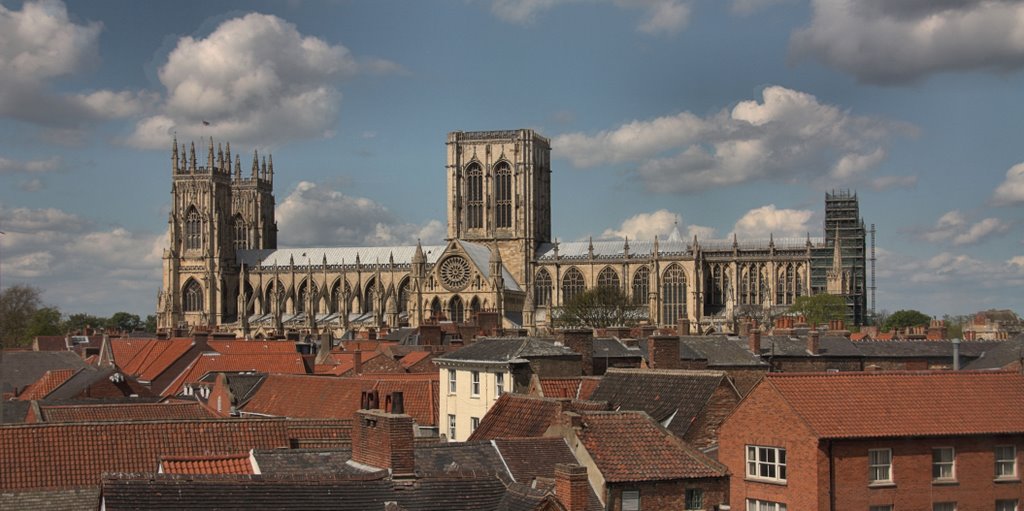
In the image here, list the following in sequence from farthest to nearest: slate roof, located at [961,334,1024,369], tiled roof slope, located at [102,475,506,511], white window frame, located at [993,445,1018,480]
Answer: slate roof, located at [961,334,1024,369] → white window frame, located at [993,445,1018,480] → tiled roof slope, located at [102,475,506,511]

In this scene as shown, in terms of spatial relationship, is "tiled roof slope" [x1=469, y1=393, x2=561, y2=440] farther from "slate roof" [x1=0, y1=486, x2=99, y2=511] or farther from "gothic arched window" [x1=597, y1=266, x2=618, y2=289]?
"gothic arched window" [x1=597, y1=266, x2=618, y2=289]

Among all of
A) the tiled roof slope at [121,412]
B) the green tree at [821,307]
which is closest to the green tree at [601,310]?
the green tree at [821,307]

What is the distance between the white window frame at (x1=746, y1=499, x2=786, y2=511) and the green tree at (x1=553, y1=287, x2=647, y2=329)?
7885 cm

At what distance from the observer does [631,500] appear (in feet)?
82.1

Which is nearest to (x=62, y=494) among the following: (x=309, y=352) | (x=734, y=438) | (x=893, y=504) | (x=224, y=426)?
(x=224, y=426)

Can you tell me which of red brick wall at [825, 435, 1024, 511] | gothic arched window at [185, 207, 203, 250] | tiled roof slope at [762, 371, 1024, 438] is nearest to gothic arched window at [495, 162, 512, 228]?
gothic arched window at [185, 207, 203, 250]

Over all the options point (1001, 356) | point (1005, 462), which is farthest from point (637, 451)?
point (1001, 356)

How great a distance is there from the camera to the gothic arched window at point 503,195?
143500mm

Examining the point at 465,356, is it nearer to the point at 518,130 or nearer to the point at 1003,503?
the point at 1003,503

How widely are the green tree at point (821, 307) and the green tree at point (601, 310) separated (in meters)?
14.6

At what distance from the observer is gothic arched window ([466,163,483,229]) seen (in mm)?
144375

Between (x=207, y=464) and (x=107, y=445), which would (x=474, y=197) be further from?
(x=207, y=464)

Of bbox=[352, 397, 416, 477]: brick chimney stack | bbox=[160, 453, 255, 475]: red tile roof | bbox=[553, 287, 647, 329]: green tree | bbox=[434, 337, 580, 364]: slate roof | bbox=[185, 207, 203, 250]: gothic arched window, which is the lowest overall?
bbox=[160, 453, 255, 475]: red tile roof

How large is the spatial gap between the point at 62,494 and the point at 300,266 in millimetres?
135193
